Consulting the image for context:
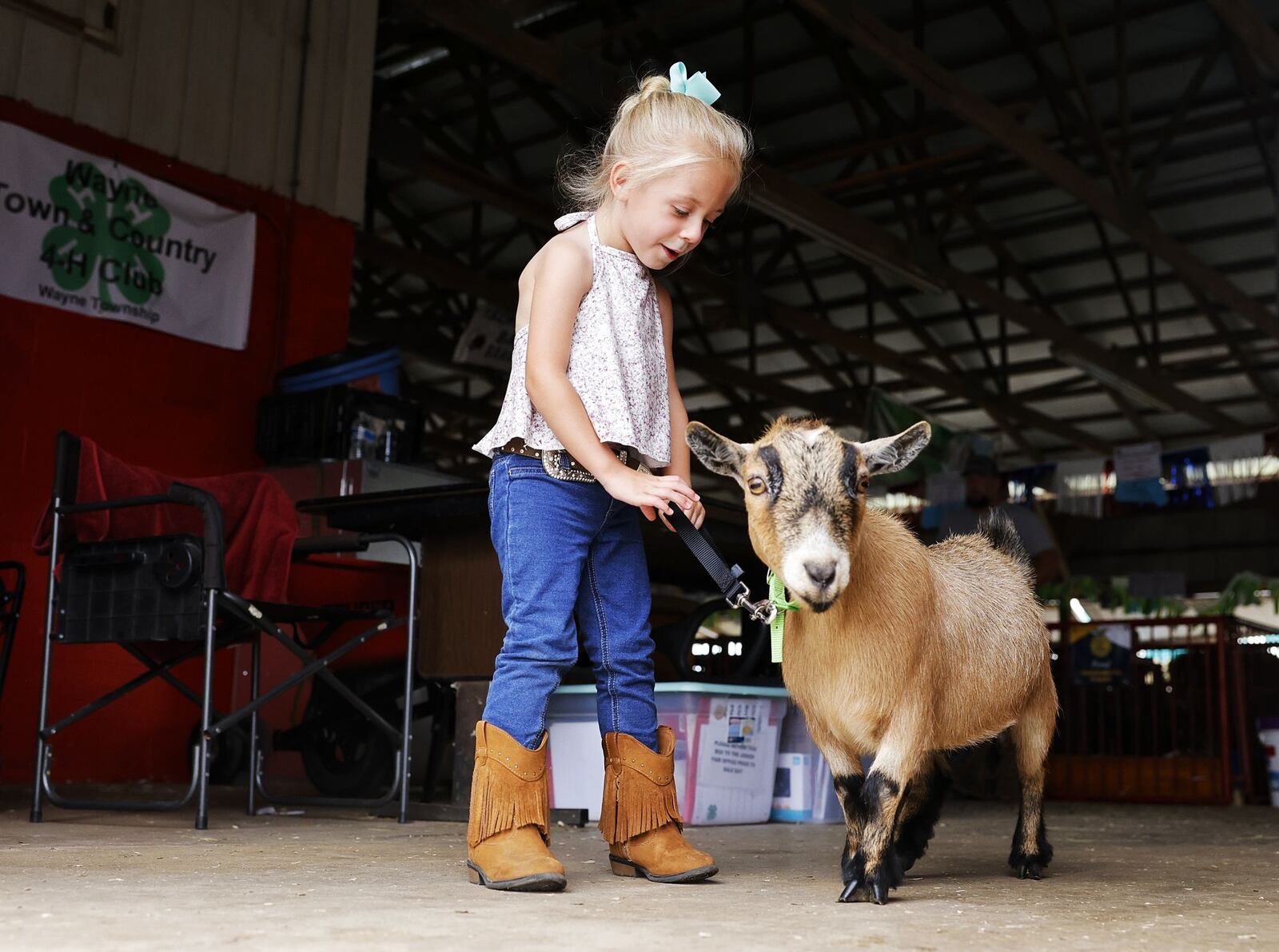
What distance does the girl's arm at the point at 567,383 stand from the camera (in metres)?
2.41

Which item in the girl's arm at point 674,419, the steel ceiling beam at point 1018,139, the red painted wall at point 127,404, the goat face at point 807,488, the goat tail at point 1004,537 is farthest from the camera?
the steel ceiling beam at point 1018,139

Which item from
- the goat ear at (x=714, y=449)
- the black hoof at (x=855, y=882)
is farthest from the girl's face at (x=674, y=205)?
the black hoof at (x=855, y=882)

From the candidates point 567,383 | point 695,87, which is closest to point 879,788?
point 567,383

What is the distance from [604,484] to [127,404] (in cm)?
482

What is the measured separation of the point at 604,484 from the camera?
7.99 feet

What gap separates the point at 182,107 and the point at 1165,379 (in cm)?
1113

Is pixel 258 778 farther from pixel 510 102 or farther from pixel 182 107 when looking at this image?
pixel 510 102

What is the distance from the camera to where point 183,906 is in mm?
1968

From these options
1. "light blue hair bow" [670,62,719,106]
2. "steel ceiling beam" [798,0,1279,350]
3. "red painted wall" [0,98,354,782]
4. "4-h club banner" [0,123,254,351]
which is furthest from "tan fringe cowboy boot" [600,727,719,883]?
"steel ceiling beam" [798,0,1279,350]

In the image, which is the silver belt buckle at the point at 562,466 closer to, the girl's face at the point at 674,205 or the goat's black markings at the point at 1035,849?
the girl's face at the point at 674,205

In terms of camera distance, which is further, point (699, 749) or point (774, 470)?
point (699, 749)

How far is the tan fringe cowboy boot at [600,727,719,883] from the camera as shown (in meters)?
2.58

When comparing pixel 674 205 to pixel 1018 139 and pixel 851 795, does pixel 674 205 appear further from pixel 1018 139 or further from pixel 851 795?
pixel 1018 139

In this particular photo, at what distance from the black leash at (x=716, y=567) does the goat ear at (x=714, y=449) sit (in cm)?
12
